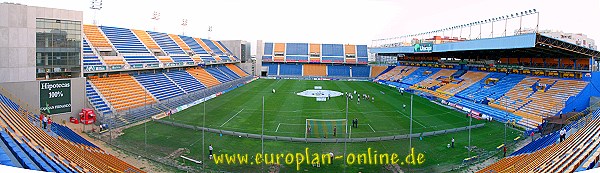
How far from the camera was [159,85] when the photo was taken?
32750mm

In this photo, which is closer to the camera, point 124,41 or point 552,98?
point 552,98

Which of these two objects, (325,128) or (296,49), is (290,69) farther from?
(325,128)

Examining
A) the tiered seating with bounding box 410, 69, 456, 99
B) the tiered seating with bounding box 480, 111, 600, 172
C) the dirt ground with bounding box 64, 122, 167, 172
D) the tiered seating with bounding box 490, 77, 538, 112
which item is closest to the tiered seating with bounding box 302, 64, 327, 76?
the tiered seating with bounding box 410, 69, 456, 99

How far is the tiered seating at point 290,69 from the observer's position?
66062mm

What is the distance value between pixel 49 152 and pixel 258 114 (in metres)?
15.9

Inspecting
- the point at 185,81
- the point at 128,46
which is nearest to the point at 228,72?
the point at 185,81

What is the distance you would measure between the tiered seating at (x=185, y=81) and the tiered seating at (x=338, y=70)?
3047 centimetres

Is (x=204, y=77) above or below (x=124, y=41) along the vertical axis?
below

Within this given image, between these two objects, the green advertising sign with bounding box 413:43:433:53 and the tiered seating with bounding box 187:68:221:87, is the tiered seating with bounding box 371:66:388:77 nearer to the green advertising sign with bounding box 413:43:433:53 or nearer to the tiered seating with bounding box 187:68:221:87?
the green advertising sign with bounding box 413:43:433:53

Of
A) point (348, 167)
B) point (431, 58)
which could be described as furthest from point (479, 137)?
point (431, 58)

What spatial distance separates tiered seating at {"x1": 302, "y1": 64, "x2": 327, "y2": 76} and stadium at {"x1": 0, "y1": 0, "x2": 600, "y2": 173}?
24372 mm

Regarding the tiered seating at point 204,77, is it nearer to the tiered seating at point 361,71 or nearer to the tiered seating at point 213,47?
the tiered seating at point 213,47

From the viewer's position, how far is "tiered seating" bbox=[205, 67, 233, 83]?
47.1 metres

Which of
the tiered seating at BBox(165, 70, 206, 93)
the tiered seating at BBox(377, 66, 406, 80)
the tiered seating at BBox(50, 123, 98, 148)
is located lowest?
the tiered seating at BBox(50, 123, 98, 148)
